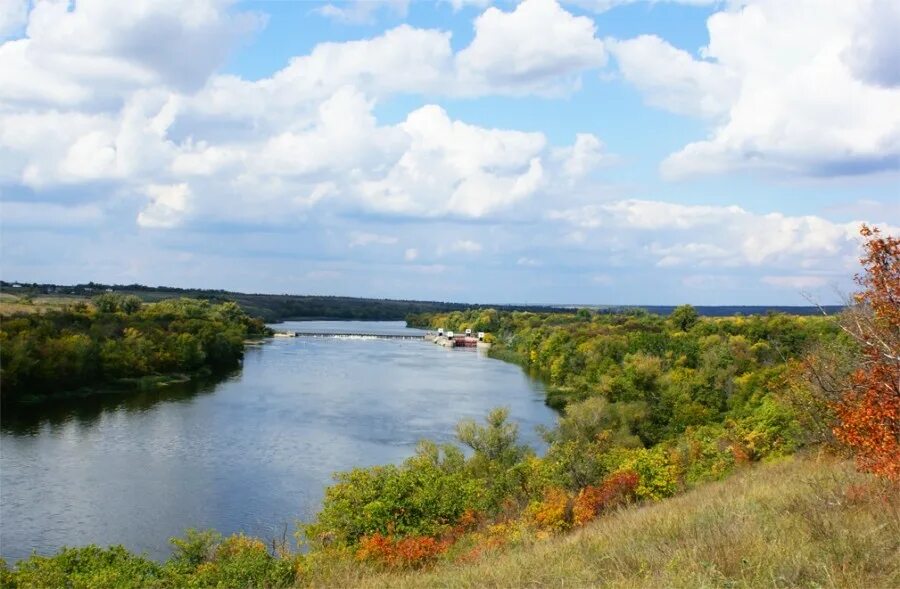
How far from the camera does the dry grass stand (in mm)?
6270

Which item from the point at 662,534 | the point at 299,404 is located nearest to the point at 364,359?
the point at 299,404

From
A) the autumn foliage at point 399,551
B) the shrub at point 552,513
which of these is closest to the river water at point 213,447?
the autumn foliage at point 399,551

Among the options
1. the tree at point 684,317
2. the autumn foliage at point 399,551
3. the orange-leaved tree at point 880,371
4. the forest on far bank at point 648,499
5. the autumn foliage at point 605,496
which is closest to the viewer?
the forest on far bank at point 648,499

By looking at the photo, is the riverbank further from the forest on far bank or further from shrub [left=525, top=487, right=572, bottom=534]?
shrub [left=525, top=487, right=572, bottom=534]

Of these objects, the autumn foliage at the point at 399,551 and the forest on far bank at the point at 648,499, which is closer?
the forest on far bank at the point at 648,499

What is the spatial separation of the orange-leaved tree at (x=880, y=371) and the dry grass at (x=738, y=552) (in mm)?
530

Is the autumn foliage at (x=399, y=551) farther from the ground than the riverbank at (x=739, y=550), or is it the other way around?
the riverbank at (x=739, y=550)

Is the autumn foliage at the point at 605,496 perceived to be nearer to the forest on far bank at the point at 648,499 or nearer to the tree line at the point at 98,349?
the forest on far bank at the point at 648,499

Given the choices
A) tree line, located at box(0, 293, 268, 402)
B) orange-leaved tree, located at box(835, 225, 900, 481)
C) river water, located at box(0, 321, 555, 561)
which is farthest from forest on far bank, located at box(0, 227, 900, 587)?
tree line, located at box(0, 293, 268, 402)

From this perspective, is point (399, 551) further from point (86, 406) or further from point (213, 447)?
point (86, 406)

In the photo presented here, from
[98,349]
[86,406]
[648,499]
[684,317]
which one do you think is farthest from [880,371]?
[684,317]

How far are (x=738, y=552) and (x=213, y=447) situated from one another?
36.6m

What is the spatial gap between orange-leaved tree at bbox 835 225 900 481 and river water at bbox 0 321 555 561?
20930 millimetres

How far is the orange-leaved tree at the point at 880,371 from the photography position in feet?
30.3
